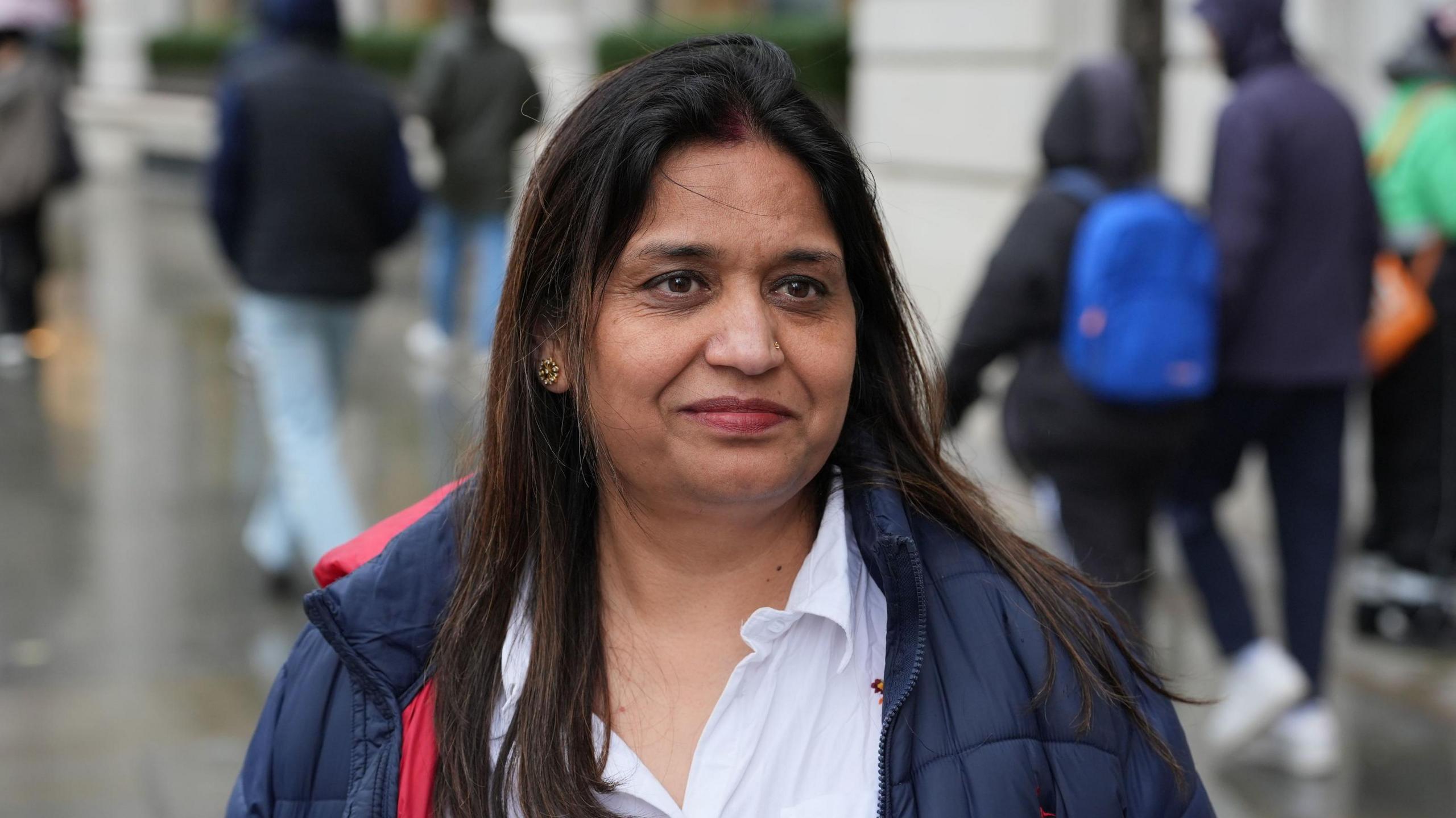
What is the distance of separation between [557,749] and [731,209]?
0.61 meters

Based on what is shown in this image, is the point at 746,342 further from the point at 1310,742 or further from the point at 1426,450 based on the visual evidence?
the point at 1426,450

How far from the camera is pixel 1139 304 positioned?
168 inches

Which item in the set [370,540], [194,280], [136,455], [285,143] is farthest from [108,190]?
[370,540]

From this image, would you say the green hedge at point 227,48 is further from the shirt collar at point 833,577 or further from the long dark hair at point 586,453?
the shirt collar at point 833,577

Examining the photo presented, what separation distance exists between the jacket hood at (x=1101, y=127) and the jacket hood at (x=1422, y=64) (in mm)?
1782

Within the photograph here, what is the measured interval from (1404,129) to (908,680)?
4.61 m

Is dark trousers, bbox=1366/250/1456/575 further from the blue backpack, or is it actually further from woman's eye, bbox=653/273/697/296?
woman's eye, bbox=653/273/697/296

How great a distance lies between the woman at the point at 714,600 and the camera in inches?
72.6

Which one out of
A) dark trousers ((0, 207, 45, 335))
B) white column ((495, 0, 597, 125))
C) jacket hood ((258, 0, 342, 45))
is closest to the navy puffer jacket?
jacket hood ((258, 0, 342, 45))

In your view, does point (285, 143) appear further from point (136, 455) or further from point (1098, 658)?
point (1098, 658)

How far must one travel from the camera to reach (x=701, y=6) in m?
16.6

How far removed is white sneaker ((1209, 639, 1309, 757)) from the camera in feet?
15.2

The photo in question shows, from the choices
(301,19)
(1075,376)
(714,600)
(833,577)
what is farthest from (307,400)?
(833,577)

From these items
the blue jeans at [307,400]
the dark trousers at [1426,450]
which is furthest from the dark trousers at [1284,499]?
the blue jeans at [307,400]
